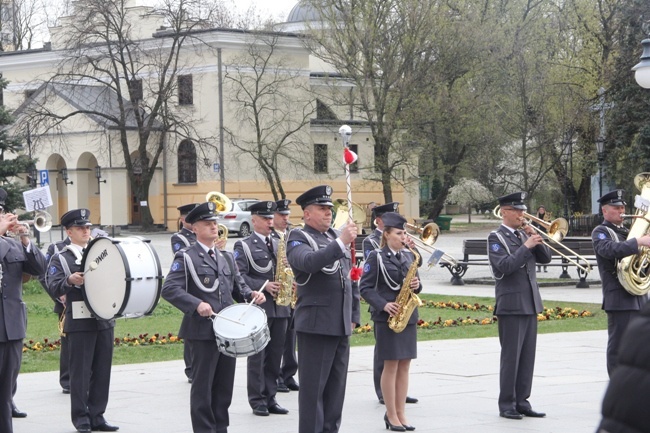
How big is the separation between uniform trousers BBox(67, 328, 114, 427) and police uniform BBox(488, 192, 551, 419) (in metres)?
3.82

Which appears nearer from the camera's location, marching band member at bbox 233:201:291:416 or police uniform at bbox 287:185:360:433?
police uniform at bbox 287:185:360:433

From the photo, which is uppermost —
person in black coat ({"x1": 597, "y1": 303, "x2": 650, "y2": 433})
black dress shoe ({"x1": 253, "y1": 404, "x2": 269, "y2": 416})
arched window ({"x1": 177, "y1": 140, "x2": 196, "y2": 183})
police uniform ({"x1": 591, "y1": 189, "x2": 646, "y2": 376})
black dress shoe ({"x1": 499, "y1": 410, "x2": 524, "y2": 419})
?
arched window ({"x1": 177, "y1": 140, "x2": 196, "y2": 183})

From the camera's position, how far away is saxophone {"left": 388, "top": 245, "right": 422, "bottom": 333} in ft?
34.9

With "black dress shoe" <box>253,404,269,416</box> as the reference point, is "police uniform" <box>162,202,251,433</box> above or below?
above

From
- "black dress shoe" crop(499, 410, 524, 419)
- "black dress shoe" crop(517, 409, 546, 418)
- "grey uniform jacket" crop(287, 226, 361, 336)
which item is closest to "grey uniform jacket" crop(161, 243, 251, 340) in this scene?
"grey uniform jacket" crop(287, 226, 361, 336)

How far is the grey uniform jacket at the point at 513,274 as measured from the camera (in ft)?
37.1

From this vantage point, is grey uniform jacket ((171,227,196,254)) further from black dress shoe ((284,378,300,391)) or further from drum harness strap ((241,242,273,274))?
black dress shoe ((284,378,300,391))

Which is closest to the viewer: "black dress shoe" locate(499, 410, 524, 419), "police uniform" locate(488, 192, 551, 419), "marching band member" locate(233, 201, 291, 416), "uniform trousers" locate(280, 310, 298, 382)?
"black dress shoe" locate(499, 410, 524, 419)

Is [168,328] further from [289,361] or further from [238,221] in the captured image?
[238,221]

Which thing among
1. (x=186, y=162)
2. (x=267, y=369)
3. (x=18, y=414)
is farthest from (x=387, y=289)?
(x=186, y=162)

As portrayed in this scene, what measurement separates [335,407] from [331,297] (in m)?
0.91

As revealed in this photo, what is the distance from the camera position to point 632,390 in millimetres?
2969

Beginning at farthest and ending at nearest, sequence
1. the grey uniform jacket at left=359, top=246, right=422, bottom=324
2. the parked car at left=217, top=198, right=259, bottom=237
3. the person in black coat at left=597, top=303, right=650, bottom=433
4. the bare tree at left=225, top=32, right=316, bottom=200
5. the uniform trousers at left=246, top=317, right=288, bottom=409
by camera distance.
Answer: the bare tree at left=225, top=32, right=316, bottom=200, the parked car at left=217, top=198, right=259, bottom=237, the uniform trousers at left=246, top=317, right=288, bottom=409, the grey uniform jacket at left=359, top=246, right=422, bottom=324, the person in black coat at left=597, top=303, right=650, bottom=433

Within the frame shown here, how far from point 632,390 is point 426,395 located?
32.2 ft
